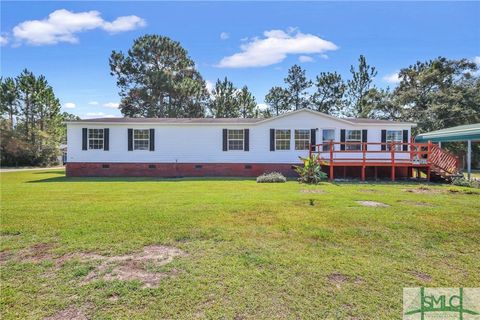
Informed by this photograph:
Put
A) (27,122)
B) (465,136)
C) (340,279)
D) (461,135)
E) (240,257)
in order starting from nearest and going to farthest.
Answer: (340,279) → (240,257) → (465,136) → (461,135) → (27,122)

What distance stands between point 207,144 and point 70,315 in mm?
13822

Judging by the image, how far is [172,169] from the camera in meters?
16.2

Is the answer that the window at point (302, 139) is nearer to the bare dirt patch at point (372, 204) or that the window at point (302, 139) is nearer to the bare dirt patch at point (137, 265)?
the bare dirt patch at point (372, 204)

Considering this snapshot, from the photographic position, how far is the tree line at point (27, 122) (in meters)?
29.5

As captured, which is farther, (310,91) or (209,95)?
(209,95)

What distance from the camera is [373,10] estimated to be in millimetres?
10672

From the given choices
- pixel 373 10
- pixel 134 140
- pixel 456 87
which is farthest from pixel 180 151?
pixel 456 87

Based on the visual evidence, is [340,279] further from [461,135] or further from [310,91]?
[310,91]

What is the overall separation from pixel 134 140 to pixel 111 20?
6349 mm

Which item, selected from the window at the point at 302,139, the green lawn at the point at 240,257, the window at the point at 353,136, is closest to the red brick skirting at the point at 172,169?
the window at the point at 302,139

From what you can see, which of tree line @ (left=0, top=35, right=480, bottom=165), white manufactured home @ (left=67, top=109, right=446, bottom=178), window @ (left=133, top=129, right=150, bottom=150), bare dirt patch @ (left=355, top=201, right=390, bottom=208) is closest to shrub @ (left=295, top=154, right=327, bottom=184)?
white manufactured home @ (left=67, top=109, right=446, bottom=178)

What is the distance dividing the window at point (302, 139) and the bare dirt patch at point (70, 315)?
47.3 ft

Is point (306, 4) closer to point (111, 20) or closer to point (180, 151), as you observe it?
point (111, 20)

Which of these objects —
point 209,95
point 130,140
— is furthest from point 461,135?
point 209,95
